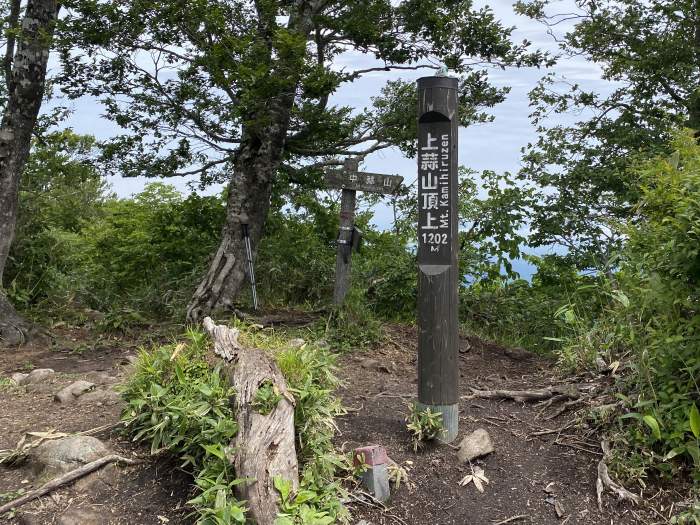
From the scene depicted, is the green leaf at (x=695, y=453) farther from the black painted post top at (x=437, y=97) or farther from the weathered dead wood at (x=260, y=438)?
the black painted post top at (x=437, y=97)

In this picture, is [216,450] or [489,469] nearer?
[216,450]

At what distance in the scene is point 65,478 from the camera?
319cm

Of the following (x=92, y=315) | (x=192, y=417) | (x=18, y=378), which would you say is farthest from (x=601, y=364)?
(x=92, y=315)

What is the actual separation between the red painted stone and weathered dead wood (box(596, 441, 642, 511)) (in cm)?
128

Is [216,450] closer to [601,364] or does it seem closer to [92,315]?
[601,364]

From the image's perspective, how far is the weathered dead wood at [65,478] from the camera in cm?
310

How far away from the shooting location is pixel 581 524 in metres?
3.36

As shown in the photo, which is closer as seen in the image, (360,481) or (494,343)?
(360,481)

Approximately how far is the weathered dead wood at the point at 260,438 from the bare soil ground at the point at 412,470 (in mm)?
446

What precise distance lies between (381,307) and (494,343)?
6.41 feet

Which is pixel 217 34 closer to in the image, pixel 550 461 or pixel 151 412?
pixel 151 412

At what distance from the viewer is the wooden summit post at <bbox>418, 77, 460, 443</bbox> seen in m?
4.02

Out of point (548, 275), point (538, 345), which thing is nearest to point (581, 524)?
point (538, 345)

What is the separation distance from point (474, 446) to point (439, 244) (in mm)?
1350
